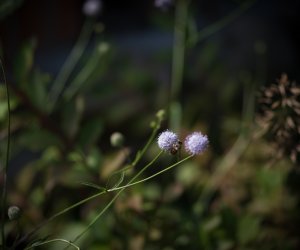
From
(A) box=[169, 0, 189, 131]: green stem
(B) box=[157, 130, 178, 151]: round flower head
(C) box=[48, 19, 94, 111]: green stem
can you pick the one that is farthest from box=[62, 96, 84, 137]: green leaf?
(B) box=[157, 130, 178, 151]: round flower head

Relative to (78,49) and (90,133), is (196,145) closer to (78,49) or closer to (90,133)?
(90,133)

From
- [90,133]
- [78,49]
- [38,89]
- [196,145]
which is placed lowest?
[78,49]

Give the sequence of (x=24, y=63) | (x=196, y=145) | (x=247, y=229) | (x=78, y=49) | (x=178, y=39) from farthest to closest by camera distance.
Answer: (x=78, y=49) < (x=178, y=39) < (x=24, y=63) < (x=247, y=229) < (x=196, y=145)

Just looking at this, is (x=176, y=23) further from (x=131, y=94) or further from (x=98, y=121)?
(x=131, y=94)

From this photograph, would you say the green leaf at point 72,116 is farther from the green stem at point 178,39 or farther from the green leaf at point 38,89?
the green stem at point 178,39

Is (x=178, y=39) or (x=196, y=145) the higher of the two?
(x=196, y=145)

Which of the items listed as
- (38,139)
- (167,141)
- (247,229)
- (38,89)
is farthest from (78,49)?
(167,141)

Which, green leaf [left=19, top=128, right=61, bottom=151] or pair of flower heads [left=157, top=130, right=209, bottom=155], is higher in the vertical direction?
pair of flower heads [left=157, top=130, right=209, bottom=155]

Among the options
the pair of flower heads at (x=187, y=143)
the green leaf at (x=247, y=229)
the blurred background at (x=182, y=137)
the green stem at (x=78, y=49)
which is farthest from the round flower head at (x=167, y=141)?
the green stem at (x=78, y=49)

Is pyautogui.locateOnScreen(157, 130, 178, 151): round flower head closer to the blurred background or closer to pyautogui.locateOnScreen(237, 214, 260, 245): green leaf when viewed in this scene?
the blurred background
